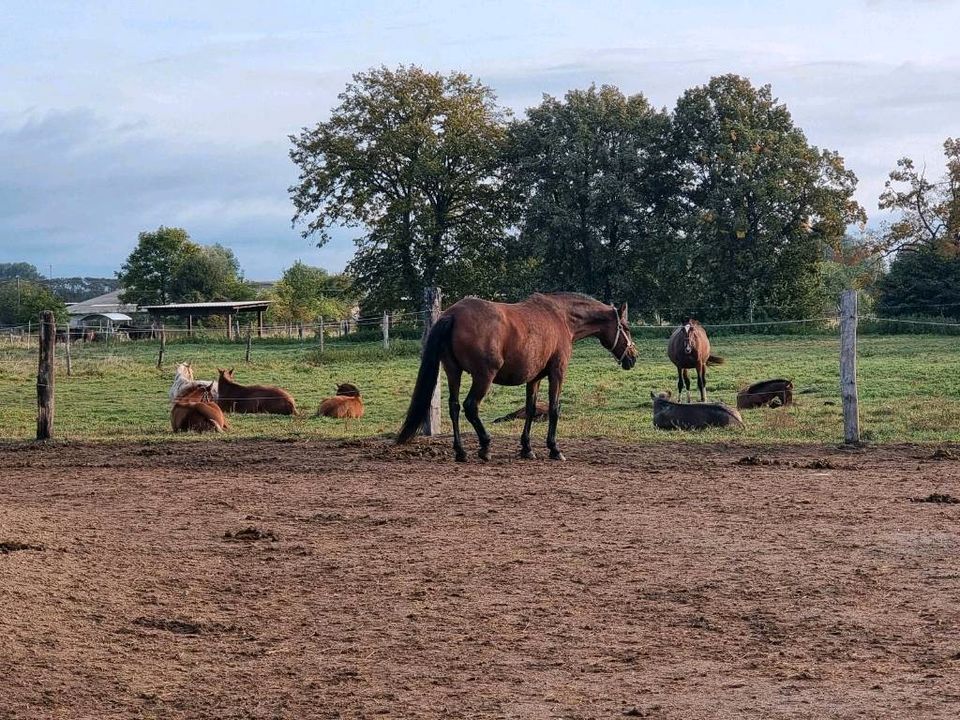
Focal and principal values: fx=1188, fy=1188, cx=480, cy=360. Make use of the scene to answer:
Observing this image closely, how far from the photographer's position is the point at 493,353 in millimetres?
12141

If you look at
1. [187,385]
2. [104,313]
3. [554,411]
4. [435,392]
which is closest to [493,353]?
[554,411]

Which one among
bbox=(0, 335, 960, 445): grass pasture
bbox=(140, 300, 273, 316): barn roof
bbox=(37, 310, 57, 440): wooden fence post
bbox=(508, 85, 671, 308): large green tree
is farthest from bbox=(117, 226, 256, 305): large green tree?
bbox=(37, 310, 57, 440): wooden fence post

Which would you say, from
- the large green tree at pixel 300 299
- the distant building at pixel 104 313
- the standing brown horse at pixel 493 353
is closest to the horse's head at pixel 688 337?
the standing brown horse at pixel 493 353

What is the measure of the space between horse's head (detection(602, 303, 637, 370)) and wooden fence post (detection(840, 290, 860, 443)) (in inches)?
94.4

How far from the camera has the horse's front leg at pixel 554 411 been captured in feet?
40.6

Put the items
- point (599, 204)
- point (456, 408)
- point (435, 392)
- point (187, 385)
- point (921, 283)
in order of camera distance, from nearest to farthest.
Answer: point (456, 408)
point (435, 392)
point (187, 385)
point (921, 283)
point (599, 204)

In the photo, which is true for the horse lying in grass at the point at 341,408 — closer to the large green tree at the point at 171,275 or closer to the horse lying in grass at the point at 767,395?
the horse lying in grass at the point at 767,395

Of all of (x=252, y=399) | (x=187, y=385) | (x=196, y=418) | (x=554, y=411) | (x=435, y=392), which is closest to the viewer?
(x=554, y=411)

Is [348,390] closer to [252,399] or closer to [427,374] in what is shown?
[252,399]

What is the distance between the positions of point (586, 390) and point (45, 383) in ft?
31.9

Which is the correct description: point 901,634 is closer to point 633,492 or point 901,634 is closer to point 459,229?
point 633,492

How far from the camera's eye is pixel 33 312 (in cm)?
8775

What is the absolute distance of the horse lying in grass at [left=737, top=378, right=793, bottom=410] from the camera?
17.8 metres

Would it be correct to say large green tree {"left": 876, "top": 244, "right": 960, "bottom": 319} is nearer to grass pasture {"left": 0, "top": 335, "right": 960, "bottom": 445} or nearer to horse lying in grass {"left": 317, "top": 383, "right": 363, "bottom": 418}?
grass pasture {"left": 0, "top": 335, "right": 960, "bottom": 445}
